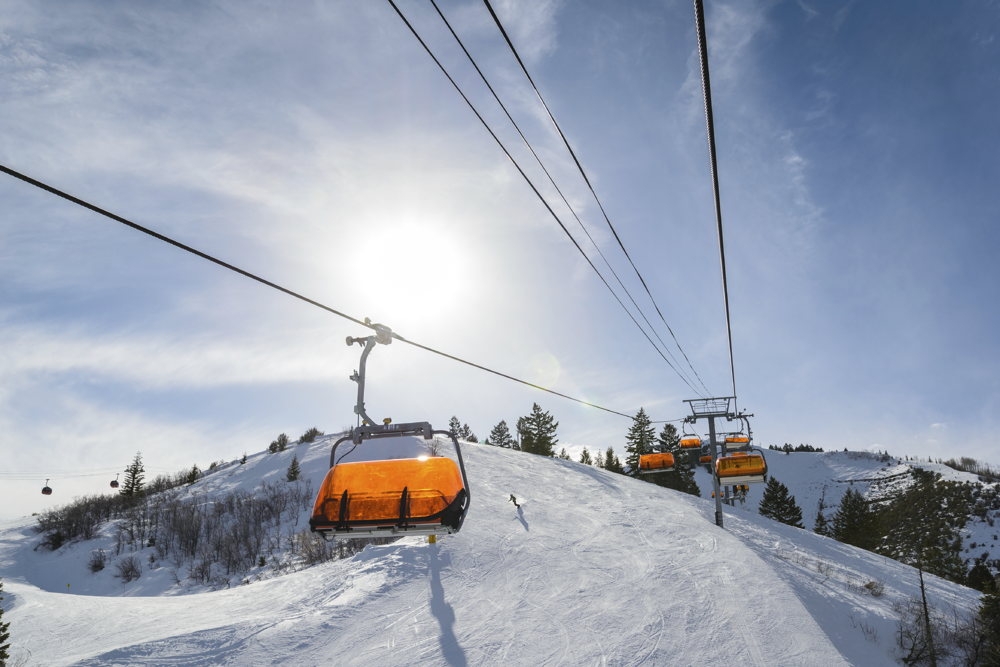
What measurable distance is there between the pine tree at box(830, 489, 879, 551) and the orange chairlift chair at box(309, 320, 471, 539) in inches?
2437

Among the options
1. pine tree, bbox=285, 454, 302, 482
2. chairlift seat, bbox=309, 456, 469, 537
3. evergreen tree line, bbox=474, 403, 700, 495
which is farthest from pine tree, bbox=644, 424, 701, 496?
chairlift seat, bbox=309, 456, 469, 537

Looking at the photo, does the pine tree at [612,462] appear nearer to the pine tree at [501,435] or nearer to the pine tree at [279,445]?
the pine tree at [501,435]

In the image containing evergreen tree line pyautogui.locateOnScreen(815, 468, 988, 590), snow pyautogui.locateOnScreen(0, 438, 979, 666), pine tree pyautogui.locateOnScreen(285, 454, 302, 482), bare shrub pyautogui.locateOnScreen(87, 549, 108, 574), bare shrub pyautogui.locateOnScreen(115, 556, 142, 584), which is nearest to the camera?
snow pyautogui.locateOnScreen(0, 438, 979, 666)

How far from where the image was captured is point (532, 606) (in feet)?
56.0

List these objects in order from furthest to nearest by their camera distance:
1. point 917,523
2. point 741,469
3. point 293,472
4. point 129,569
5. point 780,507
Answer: point 917,523 < point 780,507 < point 293,472 < point 129,569 < point 741,469

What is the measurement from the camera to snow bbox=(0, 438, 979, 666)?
571 inches

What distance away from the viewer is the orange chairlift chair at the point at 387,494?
679 centimetres

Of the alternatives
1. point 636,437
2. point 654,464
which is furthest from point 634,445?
point 654,464

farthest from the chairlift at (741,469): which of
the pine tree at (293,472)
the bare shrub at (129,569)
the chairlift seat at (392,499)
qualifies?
the pine tree at (293,472)

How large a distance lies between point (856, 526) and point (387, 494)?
209ft

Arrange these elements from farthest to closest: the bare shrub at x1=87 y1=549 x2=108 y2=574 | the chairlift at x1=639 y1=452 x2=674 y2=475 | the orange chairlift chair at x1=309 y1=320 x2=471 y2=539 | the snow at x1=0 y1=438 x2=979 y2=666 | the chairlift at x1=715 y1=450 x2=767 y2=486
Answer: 1. the bare shrub at x1=87 y1=549 x2=108 y2=574
2. the chairlift at x1=639 y1=452 x2=674 y2=475
3. the chairlift at x1=715 y1=450 x2=767 y2=486
4. the snow at x1=0 y1=438 x2=979 y2=666
5. the orange chairlift chair at x1=309 y1=320 x2=471 y2=539

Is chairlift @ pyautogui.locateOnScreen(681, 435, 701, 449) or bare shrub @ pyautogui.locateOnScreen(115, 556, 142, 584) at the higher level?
chairlift @ pyautogui.locateOnScreen(681, 435, 701, 449)

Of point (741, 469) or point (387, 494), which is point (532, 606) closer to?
point (741, 469)

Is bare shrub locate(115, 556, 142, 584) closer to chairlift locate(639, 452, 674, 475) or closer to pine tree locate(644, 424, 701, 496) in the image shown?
chairlift locate(639, 452, 674, 475)
